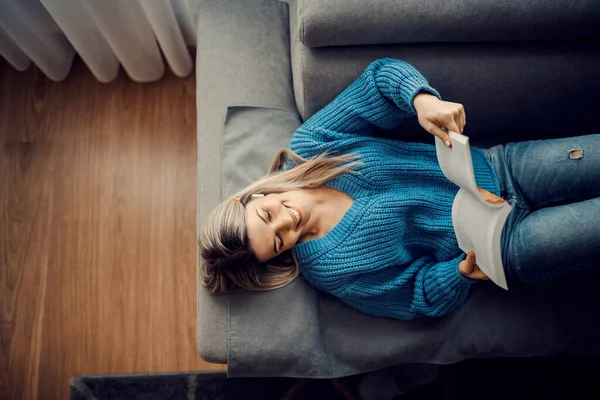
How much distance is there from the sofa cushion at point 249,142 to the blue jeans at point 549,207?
614 mm

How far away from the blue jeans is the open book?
0.20m

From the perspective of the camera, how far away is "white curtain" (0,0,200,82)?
1.49 metres

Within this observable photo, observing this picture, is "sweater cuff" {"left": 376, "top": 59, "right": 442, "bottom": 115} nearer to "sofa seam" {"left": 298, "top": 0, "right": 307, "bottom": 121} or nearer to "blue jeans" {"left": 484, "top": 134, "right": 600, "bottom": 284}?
"sofa seam" {"left": 298, "top": 0, "right": 307, "bottom": 121}

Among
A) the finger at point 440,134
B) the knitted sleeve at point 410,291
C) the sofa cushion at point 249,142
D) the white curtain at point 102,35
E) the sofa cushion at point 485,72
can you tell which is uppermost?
the white curtain at point 102,35

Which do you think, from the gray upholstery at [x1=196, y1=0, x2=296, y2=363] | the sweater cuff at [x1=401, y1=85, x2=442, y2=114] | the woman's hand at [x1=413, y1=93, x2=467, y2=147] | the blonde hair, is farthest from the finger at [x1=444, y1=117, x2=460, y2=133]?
the gray upholstery at [x1=196, y1=0, x2=296, y2=363]

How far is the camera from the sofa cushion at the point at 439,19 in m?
1.17

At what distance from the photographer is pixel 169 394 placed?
1.66 m

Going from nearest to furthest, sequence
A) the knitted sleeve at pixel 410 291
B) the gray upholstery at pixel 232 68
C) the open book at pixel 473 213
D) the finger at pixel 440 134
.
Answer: the open book at pixel 473 213
the finger at pixel 440 134
the knitted sleeve at pixel 410 291
the gray upholstery at pixel 232 68

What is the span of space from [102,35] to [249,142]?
79 cm

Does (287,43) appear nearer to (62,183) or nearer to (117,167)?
(117,167)

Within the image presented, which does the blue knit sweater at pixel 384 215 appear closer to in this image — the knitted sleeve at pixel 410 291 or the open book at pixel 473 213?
the knitted sleeve at pixel 410 291

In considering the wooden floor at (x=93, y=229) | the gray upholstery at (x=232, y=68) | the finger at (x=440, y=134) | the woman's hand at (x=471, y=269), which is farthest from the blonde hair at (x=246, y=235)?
the wooden floor at (x=93, y=229)

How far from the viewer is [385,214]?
4.15 ft

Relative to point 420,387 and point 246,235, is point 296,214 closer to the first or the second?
point 246,235
